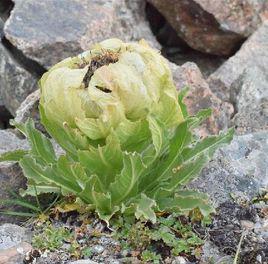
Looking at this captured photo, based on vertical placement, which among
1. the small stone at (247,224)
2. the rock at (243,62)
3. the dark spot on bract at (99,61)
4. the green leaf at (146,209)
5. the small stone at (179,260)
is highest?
the dark spot on bract at (99,61)

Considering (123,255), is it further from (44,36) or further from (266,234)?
(44,36)

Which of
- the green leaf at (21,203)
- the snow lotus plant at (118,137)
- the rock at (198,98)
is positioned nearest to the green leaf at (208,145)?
the snow lotus plant at (118,137)

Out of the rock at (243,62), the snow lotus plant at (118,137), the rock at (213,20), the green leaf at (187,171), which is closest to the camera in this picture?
the snow lotus plant at (118,137)

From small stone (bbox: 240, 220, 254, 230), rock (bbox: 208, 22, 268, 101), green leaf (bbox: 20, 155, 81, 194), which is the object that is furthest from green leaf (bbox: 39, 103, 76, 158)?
rock (bbox: 208, 22, 268, 101)

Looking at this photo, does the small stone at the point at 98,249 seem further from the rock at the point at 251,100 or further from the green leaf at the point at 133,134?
the rock at the point at 251,100

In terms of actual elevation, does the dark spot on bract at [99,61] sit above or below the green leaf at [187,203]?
above

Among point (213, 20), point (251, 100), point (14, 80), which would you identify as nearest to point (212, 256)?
point (251, 100)

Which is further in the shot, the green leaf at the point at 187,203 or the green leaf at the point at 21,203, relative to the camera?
the green leaf at the point at 21,203
